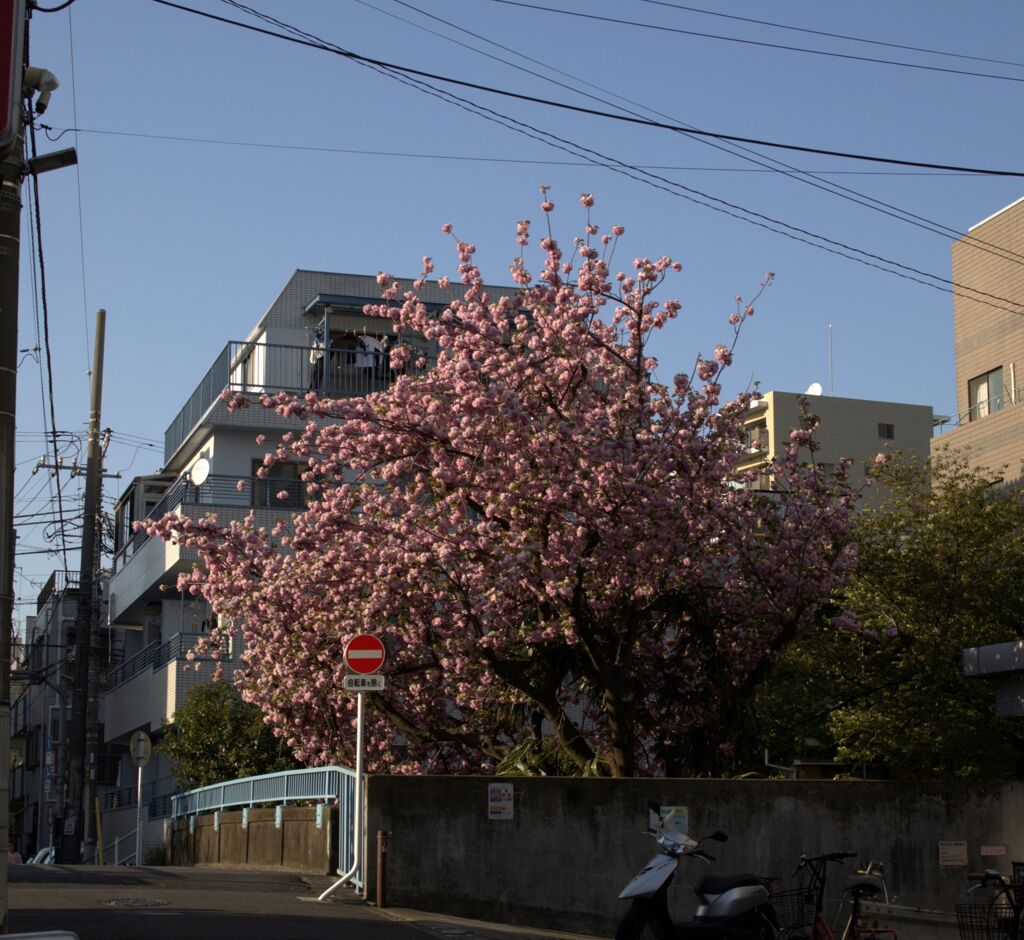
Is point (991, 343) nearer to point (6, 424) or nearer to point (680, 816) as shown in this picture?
point (680, 816)

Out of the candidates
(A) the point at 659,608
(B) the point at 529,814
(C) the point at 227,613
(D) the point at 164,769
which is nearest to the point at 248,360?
(D) the point at 164,769

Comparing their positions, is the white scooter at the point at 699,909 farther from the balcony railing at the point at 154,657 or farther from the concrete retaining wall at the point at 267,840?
the balcony railing at the point at 154,657

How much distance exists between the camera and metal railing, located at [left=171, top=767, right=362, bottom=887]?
15352mm

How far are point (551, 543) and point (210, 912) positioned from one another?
6452 mm

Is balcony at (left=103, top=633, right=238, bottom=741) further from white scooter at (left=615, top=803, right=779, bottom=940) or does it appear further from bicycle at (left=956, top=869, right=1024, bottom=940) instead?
bicycle at (left=956, top=869, right=1024, bottom=940)

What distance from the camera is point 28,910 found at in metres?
12.5

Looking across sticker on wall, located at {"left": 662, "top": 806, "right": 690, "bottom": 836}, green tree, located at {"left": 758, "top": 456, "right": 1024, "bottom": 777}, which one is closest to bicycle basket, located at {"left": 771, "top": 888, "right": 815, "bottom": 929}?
sticker on wall, located at {"left": 662, "top": 806, "right": 690, "bottom": 836}

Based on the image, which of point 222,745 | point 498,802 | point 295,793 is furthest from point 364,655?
point 222,745

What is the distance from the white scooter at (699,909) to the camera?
34.4ft

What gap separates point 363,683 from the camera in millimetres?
14633

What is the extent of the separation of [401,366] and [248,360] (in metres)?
18.8

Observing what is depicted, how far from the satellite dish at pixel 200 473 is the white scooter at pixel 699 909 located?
2373 cm

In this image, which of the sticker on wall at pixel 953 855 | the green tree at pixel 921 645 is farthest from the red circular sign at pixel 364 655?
the green tree at pixel 921 645

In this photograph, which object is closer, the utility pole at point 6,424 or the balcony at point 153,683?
the utility pole at point 6,424
